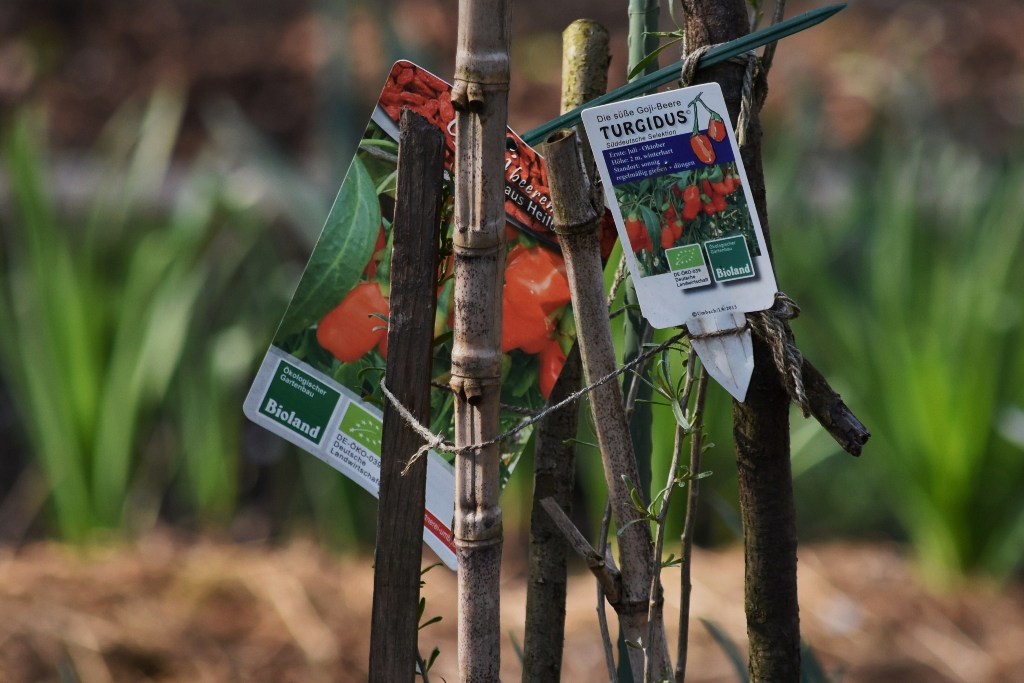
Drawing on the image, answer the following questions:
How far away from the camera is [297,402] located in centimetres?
64

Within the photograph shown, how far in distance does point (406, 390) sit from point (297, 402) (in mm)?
95

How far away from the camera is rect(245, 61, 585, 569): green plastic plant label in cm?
62

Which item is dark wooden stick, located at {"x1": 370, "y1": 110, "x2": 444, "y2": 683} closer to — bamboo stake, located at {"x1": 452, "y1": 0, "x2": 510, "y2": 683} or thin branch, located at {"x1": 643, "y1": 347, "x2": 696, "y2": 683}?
bamboo stake, located at {"x1": 452, "y1": 0, "x2": 510, "y2": 683}

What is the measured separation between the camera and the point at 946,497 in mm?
1826

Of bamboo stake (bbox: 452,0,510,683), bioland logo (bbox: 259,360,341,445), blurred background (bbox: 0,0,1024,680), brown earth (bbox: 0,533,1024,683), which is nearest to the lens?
bamboo stake (bbox: 452,0,510,683)

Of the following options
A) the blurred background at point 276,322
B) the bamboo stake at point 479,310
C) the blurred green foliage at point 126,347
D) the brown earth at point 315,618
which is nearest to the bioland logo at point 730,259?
the bamboo stake at point 479,310

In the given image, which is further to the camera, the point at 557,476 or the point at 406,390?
the point at 557,476

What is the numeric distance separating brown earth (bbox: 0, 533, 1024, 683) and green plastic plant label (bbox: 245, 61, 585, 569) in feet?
3.09

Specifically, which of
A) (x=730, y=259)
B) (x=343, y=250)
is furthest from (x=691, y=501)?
(x=343, y=250)

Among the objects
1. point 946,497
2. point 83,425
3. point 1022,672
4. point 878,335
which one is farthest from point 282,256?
point 1022,672

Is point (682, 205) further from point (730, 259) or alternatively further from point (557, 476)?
point (557, 476)

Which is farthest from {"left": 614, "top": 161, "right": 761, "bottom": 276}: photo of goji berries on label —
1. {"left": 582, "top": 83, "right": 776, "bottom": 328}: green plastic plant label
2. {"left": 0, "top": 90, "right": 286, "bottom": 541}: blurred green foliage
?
{"left": 0, "top": 90, "right": 286, "bottom": 541}: blurred green foliage

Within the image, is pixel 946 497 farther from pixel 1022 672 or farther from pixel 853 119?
pixel 853 119

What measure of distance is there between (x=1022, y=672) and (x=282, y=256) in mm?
1813
